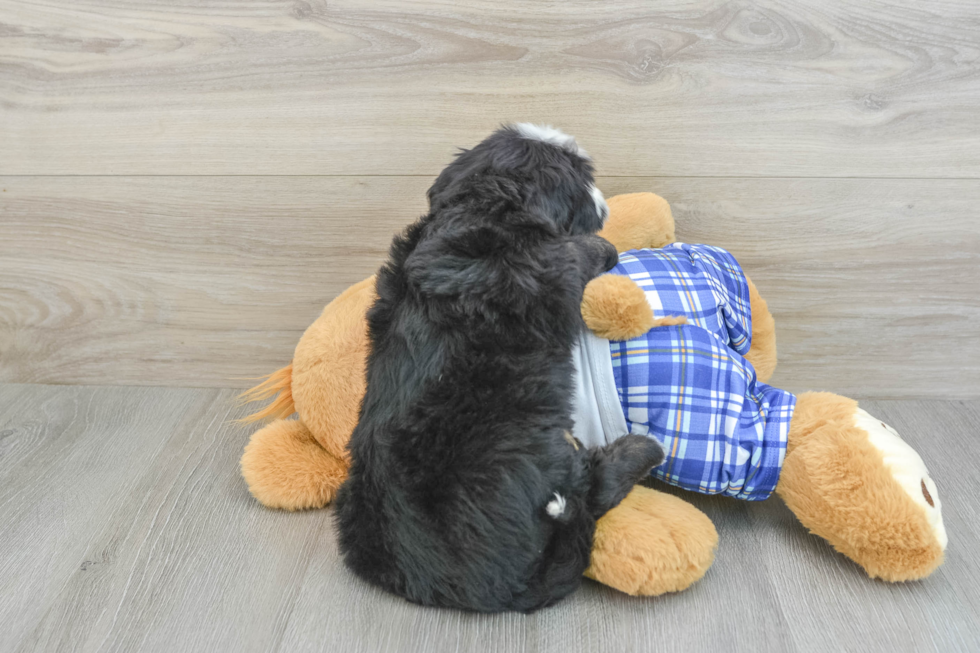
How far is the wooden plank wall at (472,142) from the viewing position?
106cm

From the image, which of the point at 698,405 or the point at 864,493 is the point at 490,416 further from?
the point at 864,493

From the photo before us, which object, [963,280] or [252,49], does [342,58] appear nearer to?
[252,49]

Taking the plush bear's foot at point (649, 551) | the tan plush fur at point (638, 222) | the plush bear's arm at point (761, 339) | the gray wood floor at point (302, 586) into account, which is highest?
the tan plush fur at point (638, 222)

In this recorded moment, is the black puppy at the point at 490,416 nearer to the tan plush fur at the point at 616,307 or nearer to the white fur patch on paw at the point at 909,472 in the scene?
the tan plush fur at the point at 616,307

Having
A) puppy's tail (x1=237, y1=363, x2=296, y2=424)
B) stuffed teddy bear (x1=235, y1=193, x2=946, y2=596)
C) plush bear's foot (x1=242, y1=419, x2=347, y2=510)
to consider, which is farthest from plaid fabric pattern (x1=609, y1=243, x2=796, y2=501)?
puppy's tail (x1=237, y1=363, x2=296, y2=424)

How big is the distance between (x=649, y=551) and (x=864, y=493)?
0.85 ft

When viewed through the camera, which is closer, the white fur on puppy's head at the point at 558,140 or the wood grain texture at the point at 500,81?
the white fur on puppy's head at the point at 558,140

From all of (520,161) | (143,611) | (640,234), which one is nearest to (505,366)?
(520,161)

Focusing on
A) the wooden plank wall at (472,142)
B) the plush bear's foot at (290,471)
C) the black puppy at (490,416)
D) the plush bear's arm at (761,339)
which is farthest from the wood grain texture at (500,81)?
the plush bear's foot at (290,471)

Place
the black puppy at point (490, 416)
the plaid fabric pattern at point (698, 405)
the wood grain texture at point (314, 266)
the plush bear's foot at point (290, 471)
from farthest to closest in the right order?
1. the wood grain texture at point (314, 266)
2. the plush bear's foot at point (290, 471)
3. the plaid fabric pattern at point (698, 405)
4. the black puppy at point (490, 416)

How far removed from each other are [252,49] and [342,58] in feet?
0.48

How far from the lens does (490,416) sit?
2.53 feet

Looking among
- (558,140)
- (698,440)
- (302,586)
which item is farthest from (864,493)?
(302,586)

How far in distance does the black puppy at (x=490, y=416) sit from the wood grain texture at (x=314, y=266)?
38 cm
